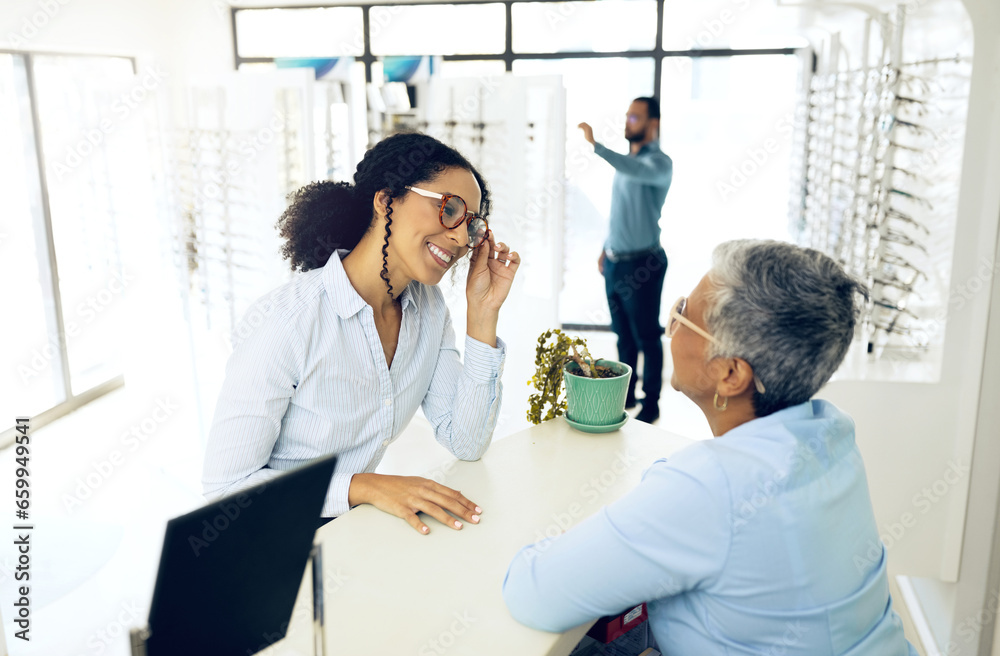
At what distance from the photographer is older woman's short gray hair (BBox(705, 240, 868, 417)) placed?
107 cm

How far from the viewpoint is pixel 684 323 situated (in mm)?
1188

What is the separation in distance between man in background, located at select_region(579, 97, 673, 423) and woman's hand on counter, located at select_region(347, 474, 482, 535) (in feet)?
8.47

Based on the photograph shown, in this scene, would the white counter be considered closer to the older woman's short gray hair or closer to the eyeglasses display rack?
the older woman's short gray hair

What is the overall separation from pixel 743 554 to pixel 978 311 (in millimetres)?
1447

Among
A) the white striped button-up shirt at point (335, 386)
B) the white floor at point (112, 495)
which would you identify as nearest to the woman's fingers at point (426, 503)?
the white striped button-up shirt at point (335, 386)

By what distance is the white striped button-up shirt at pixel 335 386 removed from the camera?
59.4 inches

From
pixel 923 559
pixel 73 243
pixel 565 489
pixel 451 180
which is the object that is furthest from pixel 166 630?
pixel 73 243

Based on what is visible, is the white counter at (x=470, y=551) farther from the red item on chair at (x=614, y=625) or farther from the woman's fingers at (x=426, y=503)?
the red item on chair at (x=614, y=625)

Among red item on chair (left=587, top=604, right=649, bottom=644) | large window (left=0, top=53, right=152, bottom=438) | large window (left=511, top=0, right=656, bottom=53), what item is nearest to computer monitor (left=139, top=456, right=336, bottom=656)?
red item on chair (left=587, top=604, right=649, bottom=644)

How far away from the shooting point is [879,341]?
8.32 ft

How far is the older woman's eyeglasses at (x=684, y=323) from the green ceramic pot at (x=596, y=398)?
0.53 metres

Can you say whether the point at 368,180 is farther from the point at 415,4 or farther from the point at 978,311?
the point at 415,4

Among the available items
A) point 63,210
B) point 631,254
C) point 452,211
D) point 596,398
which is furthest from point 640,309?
point 63,210

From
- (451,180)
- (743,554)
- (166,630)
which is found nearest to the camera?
(166,630)
